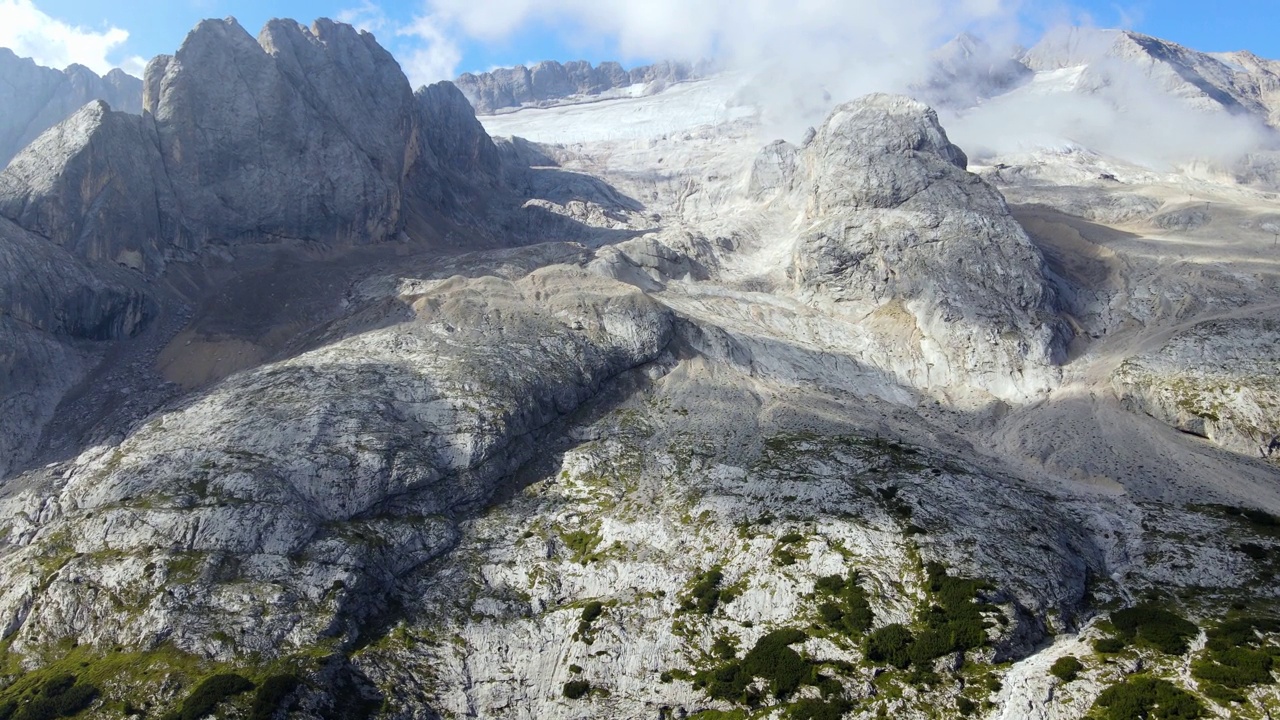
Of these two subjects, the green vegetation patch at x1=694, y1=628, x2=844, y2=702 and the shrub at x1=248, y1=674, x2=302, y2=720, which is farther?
the shrub at x1=248, y1=674, x2=302, y2=720

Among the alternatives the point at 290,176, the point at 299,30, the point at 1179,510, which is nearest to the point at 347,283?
the point at 290,176

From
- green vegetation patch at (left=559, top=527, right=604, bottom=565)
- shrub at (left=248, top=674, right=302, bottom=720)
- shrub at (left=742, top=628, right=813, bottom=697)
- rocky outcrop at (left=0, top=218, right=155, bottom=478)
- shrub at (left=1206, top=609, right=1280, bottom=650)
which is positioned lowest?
shrub at (left=1206, top=609, right=1280, bottom=650)

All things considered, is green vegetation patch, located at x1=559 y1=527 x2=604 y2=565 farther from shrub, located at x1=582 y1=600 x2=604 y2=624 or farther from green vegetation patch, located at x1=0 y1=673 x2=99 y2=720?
green vegetation patch, located at x1=0 y1=673 x2=99 y2=720

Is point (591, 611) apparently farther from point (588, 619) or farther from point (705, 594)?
point (705, 594)

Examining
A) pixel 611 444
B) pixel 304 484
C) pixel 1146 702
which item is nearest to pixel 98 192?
pixel 304 484

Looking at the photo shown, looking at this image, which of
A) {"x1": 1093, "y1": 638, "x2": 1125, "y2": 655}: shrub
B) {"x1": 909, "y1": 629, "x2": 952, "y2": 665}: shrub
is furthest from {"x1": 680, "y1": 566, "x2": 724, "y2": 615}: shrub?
{"x1": 1093, "y1": 638, "x2": 1125, "y2": 655}: shrub

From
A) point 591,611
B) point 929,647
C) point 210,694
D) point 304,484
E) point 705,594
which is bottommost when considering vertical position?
point 929,647

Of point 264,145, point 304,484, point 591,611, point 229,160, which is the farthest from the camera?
point 264,145

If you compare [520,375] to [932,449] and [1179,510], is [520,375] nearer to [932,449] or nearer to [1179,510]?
[932,449]
